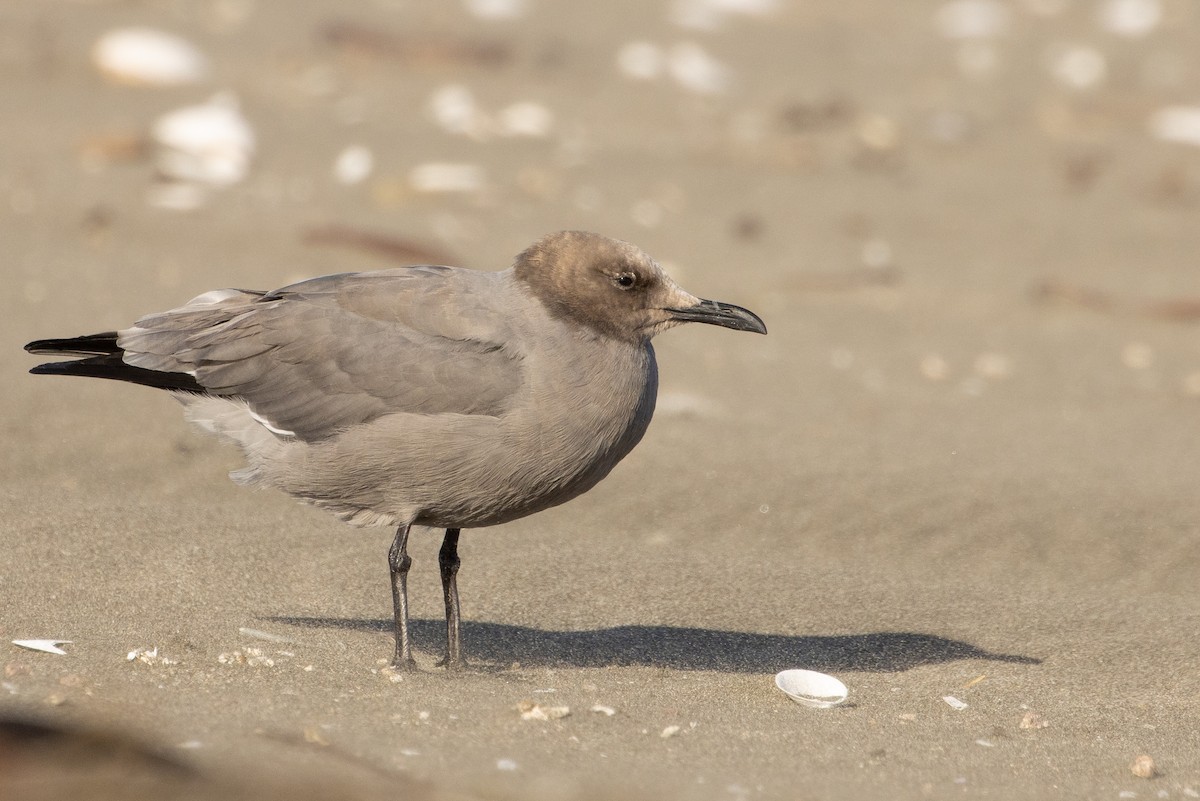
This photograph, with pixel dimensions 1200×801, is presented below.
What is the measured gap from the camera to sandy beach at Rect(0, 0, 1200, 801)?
403cm

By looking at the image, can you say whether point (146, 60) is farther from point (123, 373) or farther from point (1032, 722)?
point (1032, 722)

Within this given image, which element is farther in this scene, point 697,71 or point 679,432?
point 697,71

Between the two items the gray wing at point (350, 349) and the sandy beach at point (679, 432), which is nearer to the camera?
the sandy beach at point (679, 432)

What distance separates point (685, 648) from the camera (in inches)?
199

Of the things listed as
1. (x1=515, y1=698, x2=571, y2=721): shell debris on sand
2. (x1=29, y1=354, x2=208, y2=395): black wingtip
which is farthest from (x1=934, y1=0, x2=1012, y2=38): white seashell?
(x1=515, y1=698, x2=571, y2=721): shell debris on sand

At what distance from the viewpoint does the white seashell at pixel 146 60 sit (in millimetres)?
10828

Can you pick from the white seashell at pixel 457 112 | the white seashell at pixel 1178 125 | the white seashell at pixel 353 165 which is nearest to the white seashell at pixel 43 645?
the white seashell at pixel 353 165

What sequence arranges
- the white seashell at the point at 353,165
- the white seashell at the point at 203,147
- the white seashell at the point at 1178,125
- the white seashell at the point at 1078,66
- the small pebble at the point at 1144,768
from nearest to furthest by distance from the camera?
the small pebble at the point at 1144,768 < the white seashell at the point at 203,147 < the white seashell at the point at 353,165 < the white seashell at the point at 1178,125 < the white seashell at the point at 1078,66

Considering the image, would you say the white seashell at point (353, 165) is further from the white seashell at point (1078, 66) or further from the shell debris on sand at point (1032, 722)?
the shell debris on sand at point (1032, 722)

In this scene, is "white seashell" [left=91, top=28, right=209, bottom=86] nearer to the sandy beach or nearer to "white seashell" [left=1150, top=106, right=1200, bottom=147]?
the sandy beach

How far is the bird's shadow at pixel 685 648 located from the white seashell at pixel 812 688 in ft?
0.85

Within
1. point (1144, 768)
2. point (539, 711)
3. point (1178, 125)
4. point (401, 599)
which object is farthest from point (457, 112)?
point (1144, 768)

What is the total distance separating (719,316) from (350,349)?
1179mm

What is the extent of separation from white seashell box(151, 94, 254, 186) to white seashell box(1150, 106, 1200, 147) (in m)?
6.90
